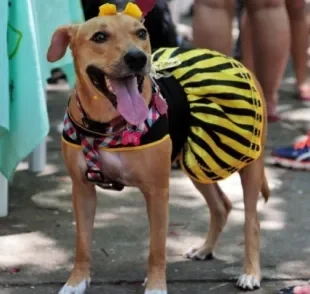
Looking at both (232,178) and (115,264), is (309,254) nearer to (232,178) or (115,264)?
(115,264)

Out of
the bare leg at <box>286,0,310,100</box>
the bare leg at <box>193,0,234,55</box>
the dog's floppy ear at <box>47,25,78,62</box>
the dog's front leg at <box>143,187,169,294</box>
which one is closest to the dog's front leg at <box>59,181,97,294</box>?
the dog's front leg at <box>143,187,169,294</box>

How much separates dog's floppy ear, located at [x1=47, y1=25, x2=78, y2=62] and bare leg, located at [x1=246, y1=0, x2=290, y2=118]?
2.83 metres

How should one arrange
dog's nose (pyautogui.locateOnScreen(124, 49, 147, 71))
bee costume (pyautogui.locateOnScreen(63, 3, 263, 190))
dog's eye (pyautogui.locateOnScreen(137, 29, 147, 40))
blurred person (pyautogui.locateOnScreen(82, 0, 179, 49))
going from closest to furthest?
dog's nose (pyautogui.locateOnScreen(124, 49, 147, 71)) < dog's eye (pyautogui.locateOnScreen(137, 29, 147, 40)) < bee costume (pyautogui.locateOnScreen(63, 3, 263, 190)) < blurred person (pyautogui.locateOnScreen(82, 0, 179, 49))

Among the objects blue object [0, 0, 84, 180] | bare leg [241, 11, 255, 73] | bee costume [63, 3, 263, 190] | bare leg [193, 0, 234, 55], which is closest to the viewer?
bee costume [63, 3, 263, 190]

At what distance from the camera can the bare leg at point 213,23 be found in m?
6.19

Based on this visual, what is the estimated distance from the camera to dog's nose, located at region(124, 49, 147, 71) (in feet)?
12.2

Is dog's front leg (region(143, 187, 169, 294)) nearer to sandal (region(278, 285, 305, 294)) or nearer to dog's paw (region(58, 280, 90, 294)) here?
dog's paw (region(58, 280, 90, 294))

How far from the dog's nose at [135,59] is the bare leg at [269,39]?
299 cm

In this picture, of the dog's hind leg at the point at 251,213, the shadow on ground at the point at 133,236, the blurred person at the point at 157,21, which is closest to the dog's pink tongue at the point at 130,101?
the dog's hind leg at the point at 251,213

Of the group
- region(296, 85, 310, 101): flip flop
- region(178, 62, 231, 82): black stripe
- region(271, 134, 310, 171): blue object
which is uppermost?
region(178, 62, 231, 82): black stripe

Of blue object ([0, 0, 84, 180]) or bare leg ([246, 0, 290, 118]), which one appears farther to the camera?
bare leg ([246, 0, 290, 118])

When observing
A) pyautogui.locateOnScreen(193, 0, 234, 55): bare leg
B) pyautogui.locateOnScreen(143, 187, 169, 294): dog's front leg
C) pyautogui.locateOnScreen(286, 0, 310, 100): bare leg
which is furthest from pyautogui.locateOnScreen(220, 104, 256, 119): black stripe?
pyautogui.locateOnScreen(286, 0, 310, 100): bare leg

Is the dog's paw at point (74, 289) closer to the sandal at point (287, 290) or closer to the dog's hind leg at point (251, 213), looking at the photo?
the dog's hind leg at point (251, 213)

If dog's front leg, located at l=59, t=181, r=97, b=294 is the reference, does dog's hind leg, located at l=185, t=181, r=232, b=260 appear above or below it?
below
